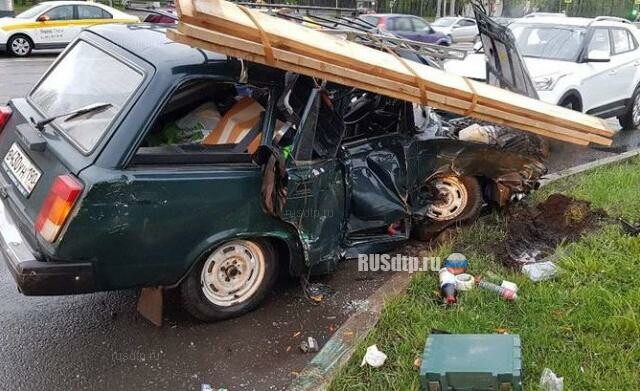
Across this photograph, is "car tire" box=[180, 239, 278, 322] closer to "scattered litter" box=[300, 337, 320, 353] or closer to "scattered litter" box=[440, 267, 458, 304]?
"scattered litter" box=[300, 337, 320, 353]

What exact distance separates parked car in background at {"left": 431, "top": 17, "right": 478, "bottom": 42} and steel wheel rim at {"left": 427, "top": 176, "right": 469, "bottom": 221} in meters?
24.1

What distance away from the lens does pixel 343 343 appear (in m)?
3.66

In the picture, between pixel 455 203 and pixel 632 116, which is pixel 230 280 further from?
pixel 632 116

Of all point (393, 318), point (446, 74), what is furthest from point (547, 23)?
point (393, 318)

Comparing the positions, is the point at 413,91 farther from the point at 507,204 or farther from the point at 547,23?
the point at 547,23

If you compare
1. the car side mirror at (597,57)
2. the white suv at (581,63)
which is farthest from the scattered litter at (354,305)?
the car side mirror at (597,57)

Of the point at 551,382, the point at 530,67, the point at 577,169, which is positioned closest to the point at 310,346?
the point at 551,382

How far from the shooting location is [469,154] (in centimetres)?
526

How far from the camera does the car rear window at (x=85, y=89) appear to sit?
3.59 meters

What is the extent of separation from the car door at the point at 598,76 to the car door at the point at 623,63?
8 centimetres

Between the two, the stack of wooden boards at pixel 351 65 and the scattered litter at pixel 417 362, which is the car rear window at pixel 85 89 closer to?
the stack of wooden boards at pixel 351 65

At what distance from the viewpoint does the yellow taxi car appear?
652 inches

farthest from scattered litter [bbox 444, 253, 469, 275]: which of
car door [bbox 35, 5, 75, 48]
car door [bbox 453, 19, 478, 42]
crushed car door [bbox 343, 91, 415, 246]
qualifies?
car door [bbox 453, 19, 478, 42]

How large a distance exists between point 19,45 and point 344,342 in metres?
15.9
